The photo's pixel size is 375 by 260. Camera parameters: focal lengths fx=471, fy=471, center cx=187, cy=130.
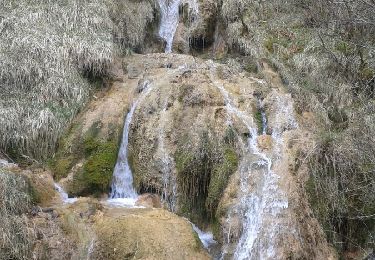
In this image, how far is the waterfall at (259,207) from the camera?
7.87 metres

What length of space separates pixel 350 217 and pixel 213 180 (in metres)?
2.53

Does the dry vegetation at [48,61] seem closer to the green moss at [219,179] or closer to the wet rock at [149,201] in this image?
the wet rock at [149,201]

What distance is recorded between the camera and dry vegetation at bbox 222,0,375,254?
8.34 metres

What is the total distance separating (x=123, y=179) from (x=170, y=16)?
315 inches

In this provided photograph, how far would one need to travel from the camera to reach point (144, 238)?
24.8ft

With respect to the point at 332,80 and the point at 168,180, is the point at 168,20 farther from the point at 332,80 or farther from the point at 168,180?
the point at 168,180

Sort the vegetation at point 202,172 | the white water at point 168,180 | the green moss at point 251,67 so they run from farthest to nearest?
the green moss at point 251,67, the white water at point 168,180, the vegetation at point 202,172

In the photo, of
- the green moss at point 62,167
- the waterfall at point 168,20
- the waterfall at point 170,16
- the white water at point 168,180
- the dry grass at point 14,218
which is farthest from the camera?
the waterfall at point 168,20

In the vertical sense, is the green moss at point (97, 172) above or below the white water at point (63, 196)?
above

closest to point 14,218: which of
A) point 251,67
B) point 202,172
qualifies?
point 202,172

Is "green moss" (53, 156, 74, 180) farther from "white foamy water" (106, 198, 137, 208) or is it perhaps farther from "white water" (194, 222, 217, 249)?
"white water" (194, 222, 217, 249)

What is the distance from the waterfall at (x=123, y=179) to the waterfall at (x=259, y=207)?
2.35m

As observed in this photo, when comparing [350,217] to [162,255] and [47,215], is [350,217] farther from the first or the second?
[47,215]

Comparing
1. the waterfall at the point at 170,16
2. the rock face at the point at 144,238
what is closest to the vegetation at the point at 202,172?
the rock face at the point at 144,238
